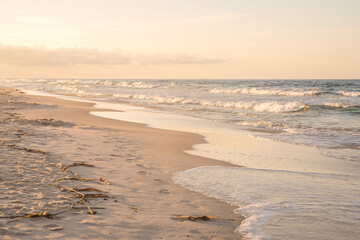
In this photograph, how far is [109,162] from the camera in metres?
6.38

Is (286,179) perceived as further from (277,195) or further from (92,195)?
(92,195)

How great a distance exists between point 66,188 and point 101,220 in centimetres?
115

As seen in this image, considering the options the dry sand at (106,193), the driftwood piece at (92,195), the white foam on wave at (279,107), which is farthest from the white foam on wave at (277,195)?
the white foam on wave at (279,107)

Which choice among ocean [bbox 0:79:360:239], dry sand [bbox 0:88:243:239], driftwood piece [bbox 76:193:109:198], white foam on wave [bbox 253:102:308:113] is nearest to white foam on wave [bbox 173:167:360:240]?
ocean [bbox 0:79:360:239]

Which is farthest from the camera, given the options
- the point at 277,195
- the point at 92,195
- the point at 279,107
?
the point at 279,107

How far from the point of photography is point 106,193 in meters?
4.54

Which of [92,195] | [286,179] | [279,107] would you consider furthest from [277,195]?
[279,107]

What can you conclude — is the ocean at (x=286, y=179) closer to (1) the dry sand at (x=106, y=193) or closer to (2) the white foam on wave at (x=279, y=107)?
(1) the dry sand at (x=106, y=193)

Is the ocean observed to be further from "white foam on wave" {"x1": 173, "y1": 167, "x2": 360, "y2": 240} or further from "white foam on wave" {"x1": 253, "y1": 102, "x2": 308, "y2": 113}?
"white foam on wave" {"x1": 253, "y1": 102, "x2": 308, "y2": 113}

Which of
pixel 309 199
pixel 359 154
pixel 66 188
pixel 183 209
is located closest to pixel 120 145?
pixel 66 188

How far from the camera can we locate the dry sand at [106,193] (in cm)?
335

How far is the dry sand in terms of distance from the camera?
3.35 m

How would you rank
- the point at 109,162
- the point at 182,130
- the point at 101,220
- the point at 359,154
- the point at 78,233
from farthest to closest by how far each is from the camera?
the point at 182,130
the point at 359,154
the point at 109,162
the point at 101,220
the point at 78,233

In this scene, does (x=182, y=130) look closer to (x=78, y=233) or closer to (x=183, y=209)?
(x=183, y=209)
